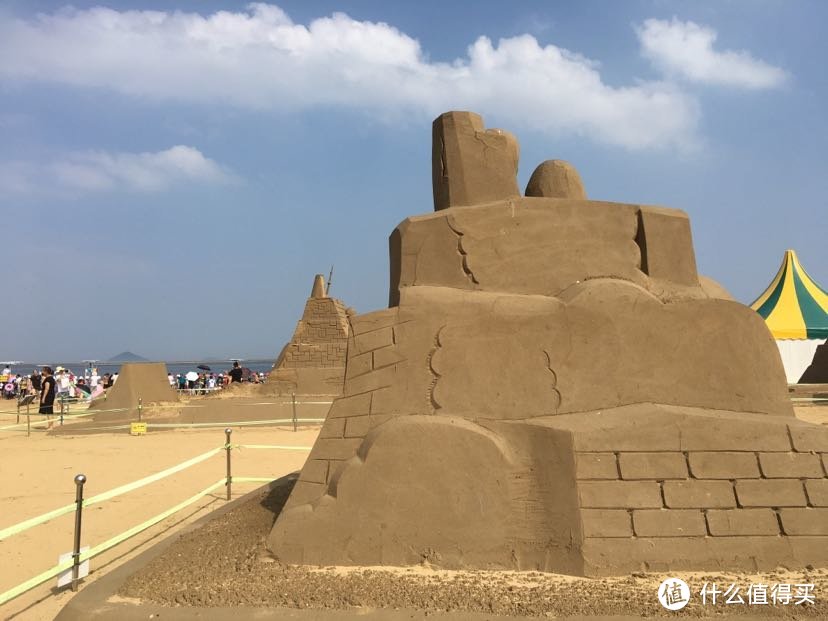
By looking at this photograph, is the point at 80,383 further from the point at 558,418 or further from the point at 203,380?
the point at 558,418

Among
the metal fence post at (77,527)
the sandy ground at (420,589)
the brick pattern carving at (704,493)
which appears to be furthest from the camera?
the metal fence post at (77,527)

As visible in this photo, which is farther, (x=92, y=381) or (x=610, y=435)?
(x=92, y=381)

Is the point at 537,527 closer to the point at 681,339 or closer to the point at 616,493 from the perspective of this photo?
the point at 616,493

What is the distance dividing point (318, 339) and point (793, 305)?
54.1 ft

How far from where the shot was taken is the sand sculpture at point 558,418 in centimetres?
321

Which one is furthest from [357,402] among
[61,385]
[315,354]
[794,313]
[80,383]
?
[80,383]

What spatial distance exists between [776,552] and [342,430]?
253 cm

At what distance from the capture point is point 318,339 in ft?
59.4

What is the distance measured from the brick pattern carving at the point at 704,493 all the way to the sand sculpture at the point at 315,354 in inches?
538

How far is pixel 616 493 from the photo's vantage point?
322 centimetres

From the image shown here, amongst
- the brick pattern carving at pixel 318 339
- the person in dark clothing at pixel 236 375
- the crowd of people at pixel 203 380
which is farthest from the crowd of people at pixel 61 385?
the brick pattern carving at pixel 318 339

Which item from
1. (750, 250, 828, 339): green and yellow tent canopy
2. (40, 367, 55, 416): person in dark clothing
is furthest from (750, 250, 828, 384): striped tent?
(40, 367, 55, 416): person in dark clothing

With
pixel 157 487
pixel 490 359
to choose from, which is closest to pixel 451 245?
pixel 490 359

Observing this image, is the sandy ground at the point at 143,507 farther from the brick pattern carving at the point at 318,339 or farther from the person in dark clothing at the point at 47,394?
the brick pattern carving at the point at 318,339
